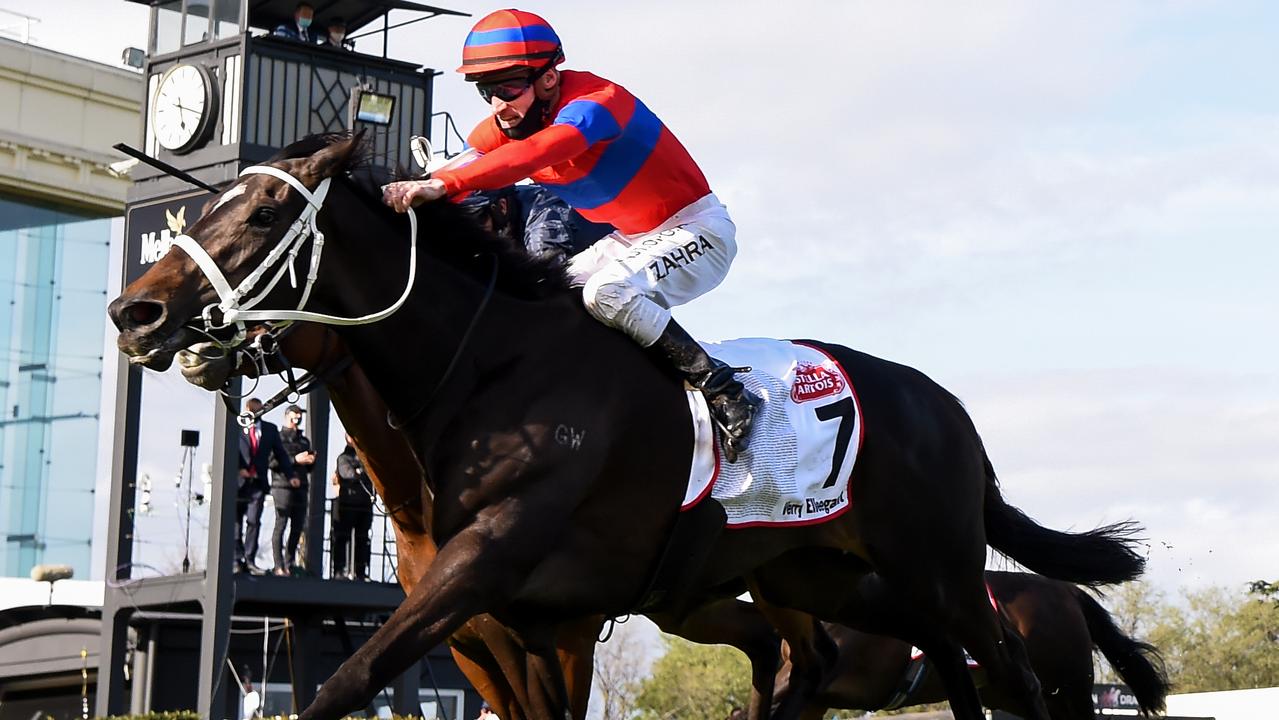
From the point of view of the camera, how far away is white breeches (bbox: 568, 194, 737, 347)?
5383 mm

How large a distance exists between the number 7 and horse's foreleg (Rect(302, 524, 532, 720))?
4.46ft

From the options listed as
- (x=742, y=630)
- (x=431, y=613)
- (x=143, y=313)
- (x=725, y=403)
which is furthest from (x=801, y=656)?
(x=143, y=313)

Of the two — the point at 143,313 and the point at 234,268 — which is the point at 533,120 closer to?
the point at 234,268

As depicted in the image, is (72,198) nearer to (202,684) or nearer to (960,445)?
(202,684)

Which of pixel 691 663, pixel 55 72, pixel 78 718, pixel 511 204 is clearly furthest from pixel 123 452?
pixel 691 663

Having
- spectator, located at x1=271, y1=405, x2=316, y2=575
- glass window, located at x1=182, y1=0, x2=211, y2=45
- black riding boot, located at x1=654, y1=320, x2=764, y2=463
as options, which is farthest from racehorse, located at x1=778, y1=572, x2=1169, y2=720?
glass window, located at x1=182, y1=0, x2=211, y2=45

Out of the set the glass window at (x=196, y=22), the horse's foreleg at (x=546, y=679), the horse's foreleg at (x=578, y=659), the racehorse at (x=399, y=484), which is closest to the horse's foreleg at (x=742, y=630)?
the racehorse at (x=399, y=484)

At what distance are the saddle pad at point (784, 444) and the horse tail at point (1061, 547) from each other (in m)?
1.13

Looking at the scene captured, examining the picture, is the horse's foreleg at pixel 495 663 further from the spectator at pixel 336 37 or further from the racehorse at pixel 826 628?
the spectator at pixel 336 37

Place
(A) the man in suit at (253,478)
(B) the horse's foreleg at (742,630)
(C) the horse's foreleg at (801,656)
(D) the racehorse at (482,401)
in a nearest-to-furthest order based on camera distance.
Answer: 1. (D) the racehorse at (482,401)
2. (C) the horse's foreleg at (801,656)
3. (B) the horse's foreleg at (742,630)
4. (A) the man in suit at (253,478)

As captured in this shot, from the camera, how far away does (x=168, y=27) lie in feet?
58.2

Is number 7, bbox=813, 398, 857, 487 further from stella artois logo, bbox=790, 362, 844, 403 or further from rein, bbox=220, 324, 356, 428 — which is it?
rein, bbox=220, 324, 356, 428

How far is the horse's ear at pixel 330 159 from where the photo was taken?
4.95 metres

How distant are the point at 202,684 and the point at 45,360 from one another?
36.9 feet
